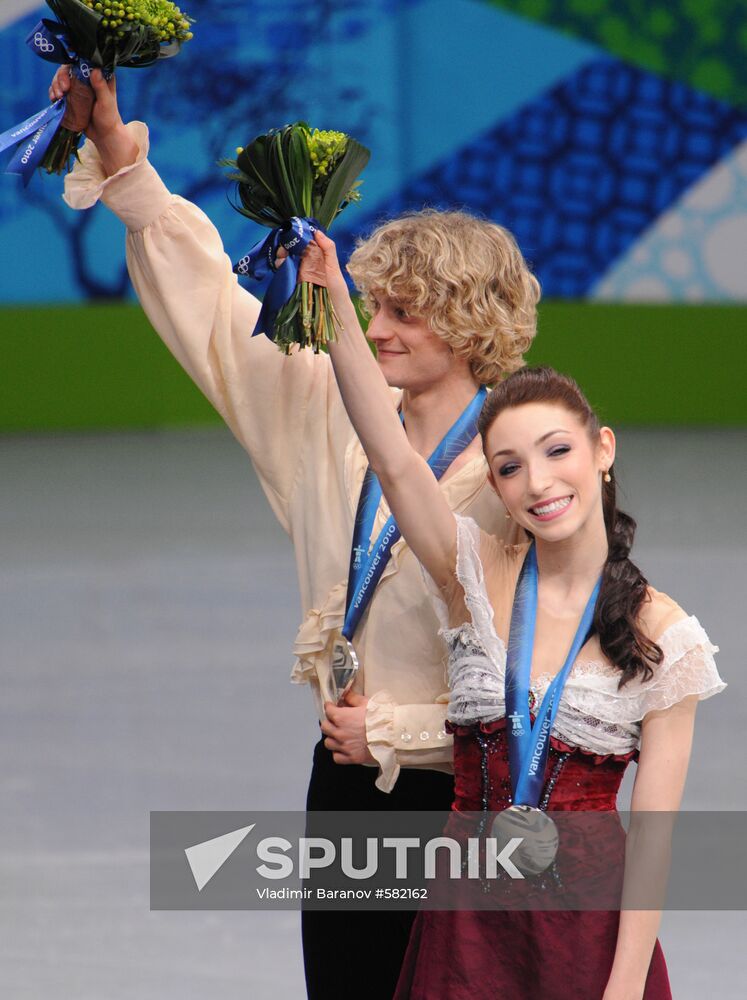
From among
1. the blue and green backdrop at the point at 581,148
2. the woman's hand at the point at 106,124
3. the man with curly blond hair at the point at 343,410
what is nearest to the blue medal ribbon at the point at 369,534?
the man with curly blond hair at the point at 343,410

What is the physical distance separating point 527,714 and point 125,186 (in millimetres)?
1068

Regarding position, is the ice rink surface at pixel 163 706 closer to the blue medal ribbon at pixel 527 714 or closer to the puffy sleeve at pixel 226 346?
the puffy sleeve at pixel 226 346

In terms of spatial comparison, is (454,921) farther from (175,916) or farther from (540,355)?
(540,355)

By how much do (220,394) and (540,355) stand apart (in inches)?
421

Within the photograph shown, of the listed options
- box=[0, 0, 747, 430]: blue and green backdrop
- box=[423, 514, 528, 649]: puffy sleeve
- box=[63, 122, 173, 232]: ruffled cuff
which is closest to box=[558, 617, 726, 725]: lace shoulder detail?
box=[423, 514, 528, 649]: puffy sleeve

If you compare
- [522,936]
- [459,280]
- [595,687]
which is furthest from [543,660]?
[459,280]

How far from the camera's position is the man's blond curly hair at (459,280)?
2445 millimetres

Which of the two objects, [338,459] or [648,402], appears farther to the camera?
[648,402]

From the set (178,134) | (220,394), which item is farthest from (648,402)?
(220,394)

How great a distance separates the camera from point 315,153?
2203 millimetres

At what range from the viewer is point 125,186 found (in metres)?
2.54

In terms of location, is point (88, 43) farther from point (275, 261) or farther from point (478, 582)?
point (478, 582)

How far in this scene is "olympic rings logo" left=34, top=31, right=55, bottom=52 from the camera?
2.29 meters

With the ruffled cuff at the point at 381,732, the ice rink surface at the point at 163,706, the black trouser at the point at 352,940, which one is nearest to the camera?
the ruffled cuff at the point at 381,732
